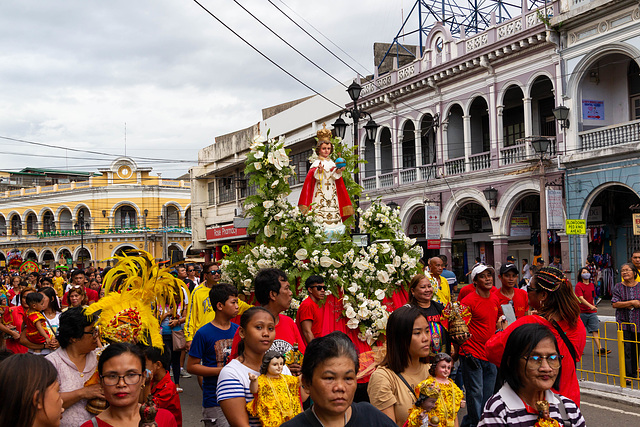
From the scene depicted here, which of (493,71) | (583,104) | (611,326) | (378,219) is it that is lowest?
(611,326)

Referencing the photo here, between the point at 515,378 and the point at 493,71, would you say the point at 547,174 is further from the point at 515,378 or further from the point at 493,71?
the point at 515,378

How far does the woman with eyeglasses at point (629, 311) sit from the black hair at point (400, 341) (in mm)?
6029

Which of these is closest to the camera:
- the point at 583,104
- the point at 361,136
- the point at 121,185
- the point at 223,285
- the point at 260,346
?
the point at 260,346

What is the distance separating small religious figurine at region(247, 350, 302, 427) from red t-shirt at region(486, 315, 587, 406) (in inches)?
52.8

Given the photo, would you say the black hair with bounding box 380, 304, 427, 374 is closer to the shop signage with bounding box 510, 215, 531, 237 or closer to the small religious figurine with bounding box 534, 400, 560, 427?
the small religious figurine with bounding box 534, 400, 560, 427

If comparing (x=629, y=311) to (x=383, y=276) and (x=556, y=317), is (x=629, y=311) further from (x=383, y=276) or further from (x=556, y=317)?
(x=556, y=317)

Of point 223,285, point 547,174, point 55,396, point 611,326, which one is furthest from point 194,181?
point 55,396

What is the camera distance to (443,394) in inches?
147

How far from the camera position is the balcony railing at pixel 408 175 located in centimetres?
2668

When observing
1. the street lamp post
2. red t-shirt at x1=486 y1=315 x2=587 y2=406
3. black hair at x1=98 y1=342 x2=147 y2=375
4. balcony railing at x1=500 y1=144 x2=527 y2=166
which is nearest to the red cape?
red t-shirt at x1=486 y1=315 x2=587 y2=406

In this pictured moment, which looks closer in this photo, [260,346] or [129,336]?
[260,346]

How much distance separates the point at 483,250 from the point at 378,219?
18.5 m

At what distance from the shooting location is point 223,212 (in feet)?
136

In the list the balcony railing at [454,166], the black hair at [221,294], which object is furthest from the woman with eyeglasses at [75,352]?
the balcony railing at [454,166]
